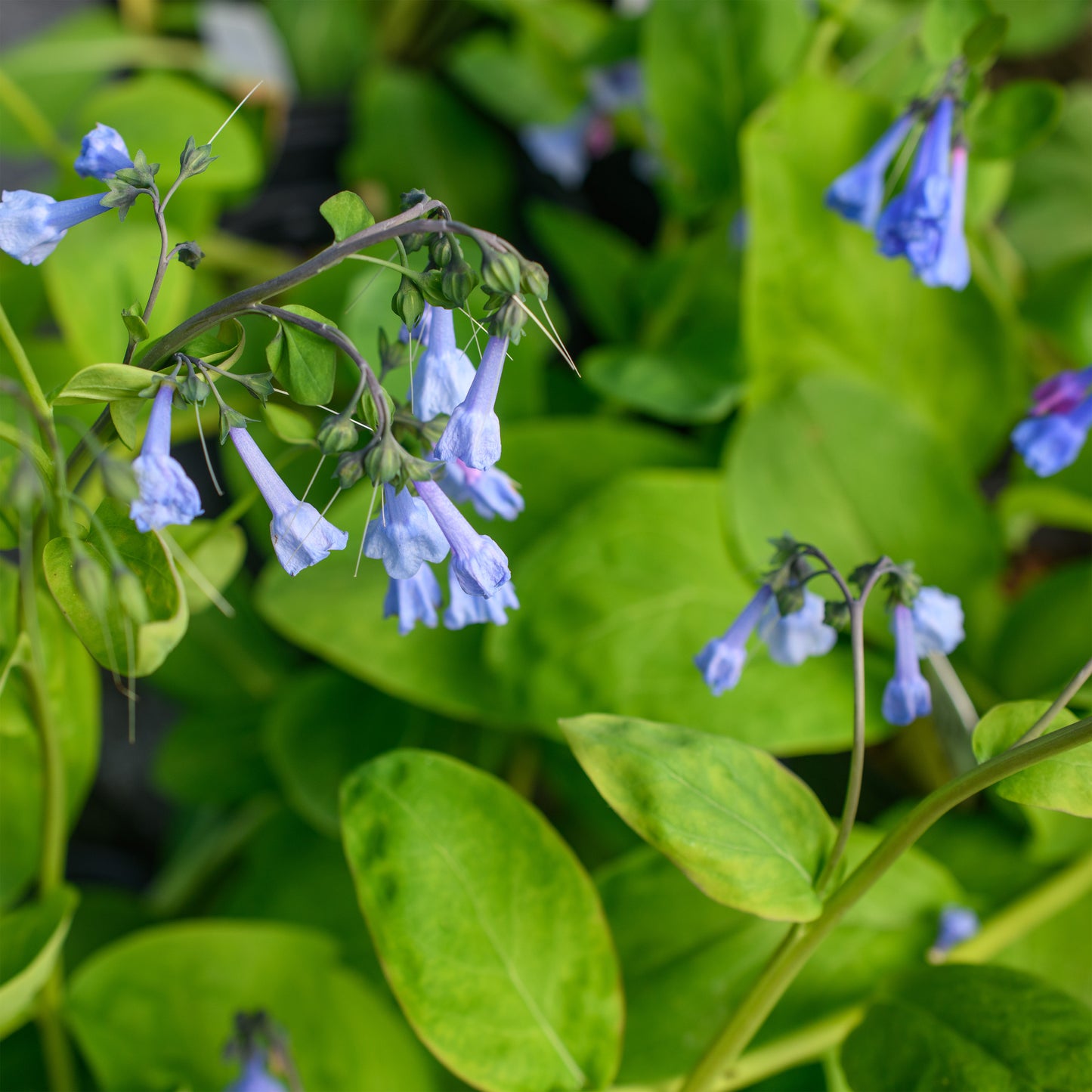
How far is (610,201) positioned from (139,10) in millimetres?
587

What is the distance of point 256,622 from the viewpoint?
912 mm

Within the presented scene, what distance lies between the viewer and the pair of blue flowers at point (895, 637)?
1.52 ft

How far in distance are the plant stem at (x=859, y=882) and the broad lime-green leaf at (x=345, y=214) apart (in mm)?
309

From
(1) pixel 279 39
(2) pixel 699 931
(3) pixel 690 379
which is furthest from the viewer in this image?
(1) pixel 279 39

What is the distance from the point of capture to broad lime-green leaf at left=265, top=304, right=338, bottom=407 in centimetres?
37

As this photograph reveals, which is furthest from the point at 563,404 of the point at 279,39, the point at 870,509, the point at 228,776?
the point at 279,39

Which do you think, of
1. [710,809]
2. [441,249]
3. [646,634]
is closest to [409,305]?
[441,249]

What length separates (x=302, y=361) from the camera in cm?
38

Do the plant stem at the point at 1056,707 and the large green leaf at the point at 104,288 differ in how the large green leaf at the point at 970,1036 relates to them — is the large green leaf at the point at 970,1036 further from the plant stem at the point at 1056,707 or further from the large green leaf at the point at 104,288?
the large green leaf at the point at 104,288

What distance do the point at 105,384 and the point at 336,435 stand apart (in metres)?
0.09

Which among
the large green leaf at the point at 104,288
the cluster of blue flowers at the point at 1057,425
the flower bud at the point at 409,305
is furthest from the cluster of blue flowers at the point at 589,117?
the flower bud at the point at 409,305

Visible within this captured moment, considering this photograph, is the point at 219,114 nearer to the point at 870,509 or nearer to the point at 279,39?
the point at 279,39

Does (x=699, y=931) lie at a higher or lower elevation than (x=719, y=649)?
lower

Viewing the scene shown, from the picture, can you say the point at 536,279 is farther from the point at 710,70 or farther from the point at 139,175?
the point at 710,70
